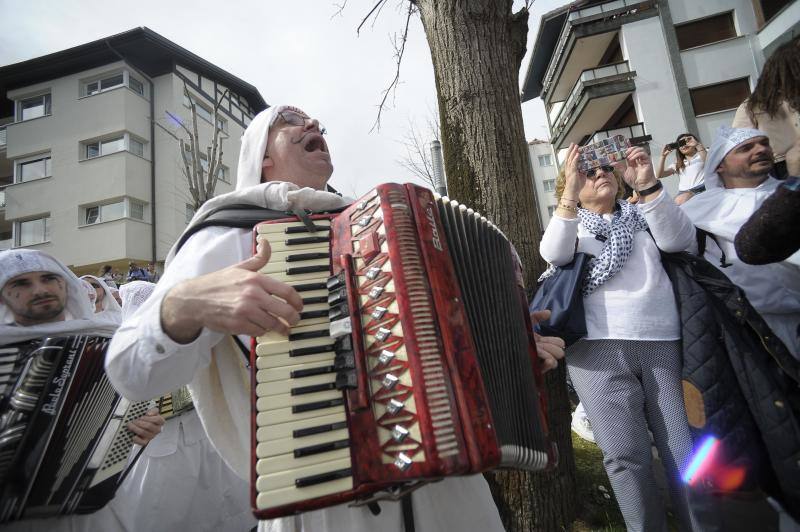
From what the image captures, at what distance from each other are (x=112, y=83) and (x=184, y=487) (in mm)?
17281

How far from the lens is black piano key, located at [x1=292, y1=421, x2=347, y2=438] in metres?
0.92

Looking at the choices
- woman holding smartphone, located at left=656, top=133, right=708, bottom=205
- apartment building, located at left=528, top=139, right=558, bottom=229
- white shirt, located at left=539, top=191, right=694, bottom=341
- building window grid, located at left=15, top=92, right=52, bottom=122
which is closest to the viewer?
white shirt, located at left=539, top=191, right=694, bottom=341

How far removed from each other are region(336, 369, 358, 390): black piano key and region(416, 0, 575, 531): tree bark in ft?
5.71

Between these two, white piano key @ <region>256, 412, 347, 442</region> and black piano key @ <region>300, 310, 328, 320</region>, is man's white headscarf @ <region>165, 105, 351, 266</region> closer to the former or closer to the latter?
black piano key @ <region>300, 310, 328, 320</region>

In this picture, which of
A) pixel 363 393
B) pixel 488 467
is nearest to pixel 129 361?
pixel 363 393

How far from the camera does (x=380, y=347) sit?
1001 mm

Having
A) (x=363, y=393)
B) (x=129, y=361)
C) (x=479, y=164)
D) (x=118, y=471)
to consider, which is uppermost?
(x=479, y=164)

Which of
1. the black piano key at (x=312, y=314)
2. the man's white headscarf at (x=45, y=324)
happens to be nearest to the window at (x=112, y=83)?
the man's white headscarf at (x=45, y=324)

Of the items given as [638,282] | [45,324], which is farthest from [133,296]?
[638,282]

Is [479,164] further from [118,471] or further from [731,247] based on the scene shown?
[118,471]

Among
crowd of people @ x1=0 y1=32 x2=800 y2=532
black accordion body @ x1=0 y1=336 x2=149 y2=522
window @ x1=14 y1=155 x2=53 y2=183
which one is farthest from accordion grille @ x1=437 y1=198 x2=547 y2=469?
window @ x1=14 y1=155 x2=53 y2=183

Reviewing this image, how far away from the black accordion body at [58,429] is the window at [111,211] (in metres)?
14.3

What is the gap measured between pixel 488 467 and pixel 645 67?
59.6 feet

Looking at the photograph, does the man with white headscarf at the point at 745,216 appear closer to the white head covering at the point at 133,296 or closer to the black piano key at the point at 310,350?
the black piano key at the point at 310,350
